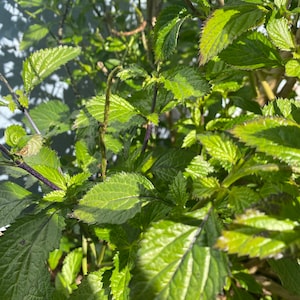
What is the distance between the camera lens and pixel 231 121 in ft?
2.85

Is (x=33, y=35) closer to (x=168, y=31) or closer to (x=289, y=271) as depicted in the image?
(x=168, y=31)

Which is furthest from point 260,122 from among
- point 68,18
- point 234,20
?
point 68,18

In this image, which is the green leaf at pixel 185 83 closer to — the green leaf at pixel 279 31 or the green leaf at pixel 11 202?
the green leaf at pixel 279 31

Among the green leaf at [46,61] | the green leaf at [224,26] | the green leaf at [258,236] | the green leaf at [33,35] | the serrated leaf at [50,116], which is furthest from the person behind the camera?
the green leaf at [33,35]

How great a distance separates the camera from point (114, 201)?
0.62m

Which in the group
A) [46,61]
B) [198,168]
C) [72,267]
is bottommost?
[72,267]

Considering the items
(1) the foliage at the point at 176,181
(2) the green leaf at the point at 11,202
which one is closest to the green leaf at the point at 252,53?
(1) the foliage at the point at 176,181

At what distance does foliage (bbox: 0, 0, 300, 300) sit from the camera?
485 millimetres

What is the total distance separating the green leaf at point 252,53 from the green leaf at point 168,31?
0.09 meters

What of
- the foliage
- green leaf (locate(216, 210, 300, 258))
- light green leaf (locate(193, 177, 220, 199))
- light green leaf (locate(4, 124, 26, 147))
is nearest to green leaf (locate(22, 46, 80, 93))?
the foliage

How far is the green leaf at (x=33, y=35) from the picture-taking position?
126 centimetres

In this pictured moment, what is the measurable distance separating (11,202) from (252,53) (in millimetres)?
513

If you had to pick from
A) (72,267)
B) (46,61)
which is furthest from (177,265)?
(72,267)

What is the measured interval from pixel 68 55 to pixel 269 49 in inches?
16.6
